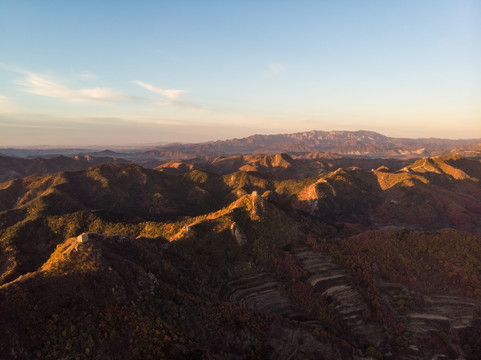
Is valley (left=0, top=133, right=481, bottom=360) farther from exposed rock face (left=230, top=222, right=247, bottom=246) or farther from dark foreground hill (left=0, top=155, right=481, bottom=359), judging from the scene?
exposed rock face (left=230, top=222, right=247, bottom=246)

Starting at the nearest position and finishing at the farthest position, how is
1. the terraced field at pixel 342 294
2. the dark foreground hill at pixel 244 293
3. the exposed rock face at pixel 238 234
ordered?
the dark foreground hill at pixel 244 293 → the terraced field at pixel 342 294 → the exposed rock face at pixel 238 234

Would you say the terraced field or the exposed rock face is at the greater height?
the exposed rock face

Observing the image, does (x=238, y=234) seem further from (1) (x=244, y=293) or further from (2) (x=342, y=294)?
(2) (x=342, y=294)

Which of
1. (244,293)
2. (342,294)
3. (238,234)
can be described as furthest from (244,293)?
(342,294)

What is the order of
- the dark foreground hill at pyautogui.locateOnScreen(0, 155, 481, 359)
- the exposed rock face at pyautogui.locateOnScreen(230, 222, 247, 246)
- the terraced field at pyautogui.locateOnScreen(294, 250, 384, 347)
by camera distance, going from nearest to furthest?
1. the dark foreground hill at pyautogui.locateOnScreen(0, 155, 481, 359)
2. the terraced field at pyautogui.locateOnScreen(294, 250, 384, 347)
3. the exposed rock face at pyautogui.locateOnScreen(230, 222, 247, 246)

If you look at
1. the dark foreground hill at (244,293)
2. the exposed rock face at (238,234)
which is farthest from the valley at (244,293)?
the exposed rock face at (238,234)

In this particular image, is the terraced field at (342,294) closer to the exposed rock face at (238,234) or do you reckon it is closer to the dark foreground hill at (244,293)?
the dark foreground hill at (244,293)

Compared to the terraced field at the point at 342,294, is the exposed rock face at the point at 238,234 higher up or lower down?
higher up

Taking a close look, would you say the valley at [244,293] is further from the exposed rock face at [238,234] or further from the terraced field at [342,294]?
the exposed rock face at [238,234]

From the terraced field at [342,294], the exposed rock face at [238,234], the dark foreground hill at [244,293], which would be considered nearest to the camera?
the dark foreground hill at [244,293]

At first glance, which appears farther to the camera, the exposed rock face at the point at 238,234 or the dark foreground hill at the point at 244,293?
the exposed rock face at the point at 238,234

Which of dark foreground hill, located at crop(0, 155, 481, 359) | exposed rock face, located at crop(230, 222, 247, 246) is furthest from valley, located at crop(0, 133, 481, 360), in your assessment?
exposed rock face, located at crop(230, 222, 247, 246)
